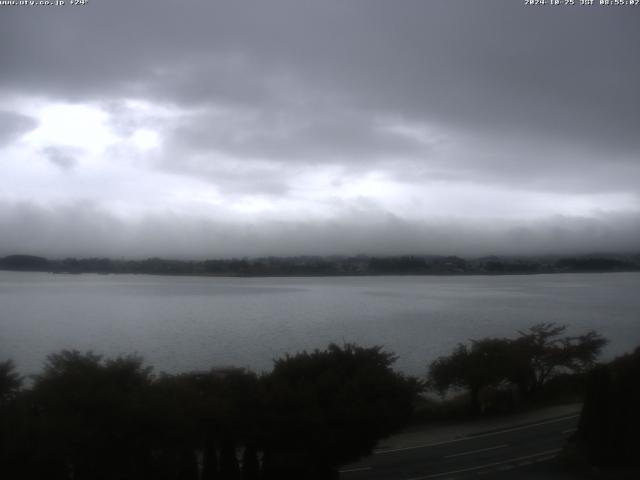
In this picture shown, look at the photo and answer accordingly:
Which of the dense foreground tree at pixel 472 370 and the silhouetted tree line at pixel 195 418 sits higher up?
the silhouetted tree line at pixel 195 418

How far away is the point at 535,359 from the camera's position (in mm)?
24703

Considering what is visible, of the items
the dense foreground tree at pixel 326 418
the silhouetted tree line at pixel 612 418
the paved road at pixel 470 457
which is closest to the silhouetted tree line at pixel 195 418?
the dense foreground tree at pixel 326 418

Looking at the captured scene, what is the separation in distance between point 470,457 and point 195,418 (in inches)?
270

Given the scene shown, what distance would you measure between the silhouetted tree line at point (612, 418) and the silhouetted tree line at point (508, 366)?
7726mm

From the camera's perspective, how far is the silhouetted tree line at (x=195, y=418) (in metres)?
9.56

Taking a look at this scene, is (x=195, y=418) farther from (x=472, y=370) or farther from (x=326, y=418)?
(x=472, y=370)

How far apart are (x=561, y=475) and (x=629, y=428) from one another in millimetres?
1691

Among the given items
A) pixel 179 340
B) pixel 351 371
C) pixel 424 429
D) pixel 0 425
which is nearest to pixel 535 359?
pixel 424 429

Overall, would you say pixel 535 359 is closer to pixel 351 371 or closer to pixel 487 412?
pixel 487 412

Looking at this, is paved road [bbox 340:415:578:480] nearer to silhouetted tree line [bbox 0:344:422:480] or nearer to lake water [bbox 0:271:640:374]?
silhouetted tree line [bbox 0:344:422:480]

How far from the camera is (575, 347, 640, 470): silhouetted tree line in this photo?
38.6ft

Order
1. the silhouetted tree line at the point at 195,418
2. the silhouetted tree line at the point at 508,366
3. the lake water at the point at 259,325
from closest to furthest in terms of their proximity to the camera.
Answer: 1. the silhouetted tree line at the point at 195,418
2. the silhouetted tree line at the point at 508,366
3. the lake water at the point at 259,325

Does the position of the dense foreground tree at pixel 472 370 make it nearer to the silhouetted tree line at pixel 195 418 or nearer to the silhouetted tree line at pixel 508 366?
the silhouetted tree line at pixel 508 366

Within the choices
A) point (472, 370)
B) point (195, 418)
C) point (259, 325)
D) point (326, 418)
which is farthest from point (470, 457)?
point (259, 325)
